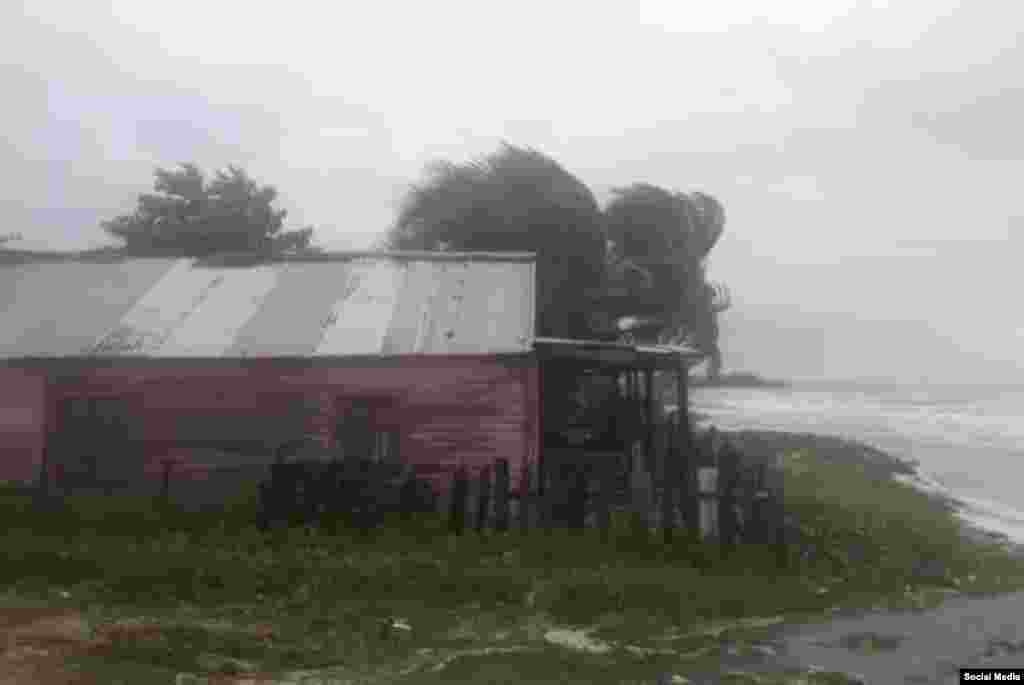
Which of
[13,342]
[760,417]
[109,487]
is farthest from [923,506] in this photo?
[760,417]

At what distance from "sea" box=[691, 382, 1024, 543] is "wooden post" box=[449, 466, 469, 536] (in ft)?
40.5

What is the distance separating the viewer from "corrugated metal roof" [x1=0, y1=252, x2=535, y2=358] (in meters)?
17.6

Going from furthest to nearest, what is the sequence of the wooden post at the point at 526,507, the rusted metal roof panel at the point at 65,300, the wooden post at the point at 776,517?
the rusted metal roof panel at the point at 65,300 < the wooden post at the point at 526,507 < the wooden post at the point at 776,517

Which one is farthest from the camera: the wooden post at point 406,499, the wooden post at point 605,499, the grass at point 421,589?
the wooden post at point 406,499

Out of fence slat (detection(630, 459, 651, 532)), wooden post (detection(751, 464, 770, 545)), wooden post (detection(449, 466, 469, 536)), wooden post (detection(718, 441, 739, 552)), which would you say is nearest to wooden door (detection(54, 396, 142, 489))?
wooden post (detection(449, 466, 469, 536))

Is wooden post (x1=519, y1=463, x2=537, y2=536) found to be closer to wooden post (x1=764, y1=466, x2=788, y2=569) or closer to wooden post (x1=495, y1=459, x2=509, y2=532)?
wooden post (x1=495, y1=459, x2=509, y2=532)

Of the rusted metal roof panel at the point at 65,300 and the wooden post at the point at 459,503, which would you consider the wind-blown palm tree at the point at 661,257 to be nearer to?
the rusted metal roof panel at the point at 65,300

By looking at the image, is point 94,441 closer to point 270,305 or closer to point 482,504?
point 270,305

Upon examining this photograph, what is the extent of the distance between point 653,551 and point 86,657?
23.3 feet

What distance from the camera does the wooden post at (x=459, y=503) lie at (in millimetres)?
14109

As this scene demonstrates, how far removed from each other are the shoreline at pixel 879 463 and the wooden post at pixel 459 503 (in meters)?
4.93

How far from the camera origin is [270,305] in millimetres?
19578

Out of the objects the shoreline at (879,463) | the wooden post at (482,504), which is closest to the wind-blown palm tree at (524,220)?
the shoreline at (879,463)

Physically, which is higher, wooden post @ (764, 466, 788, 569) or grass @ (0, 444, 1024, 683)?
wooden post @ (764, 466, 788, 569)
